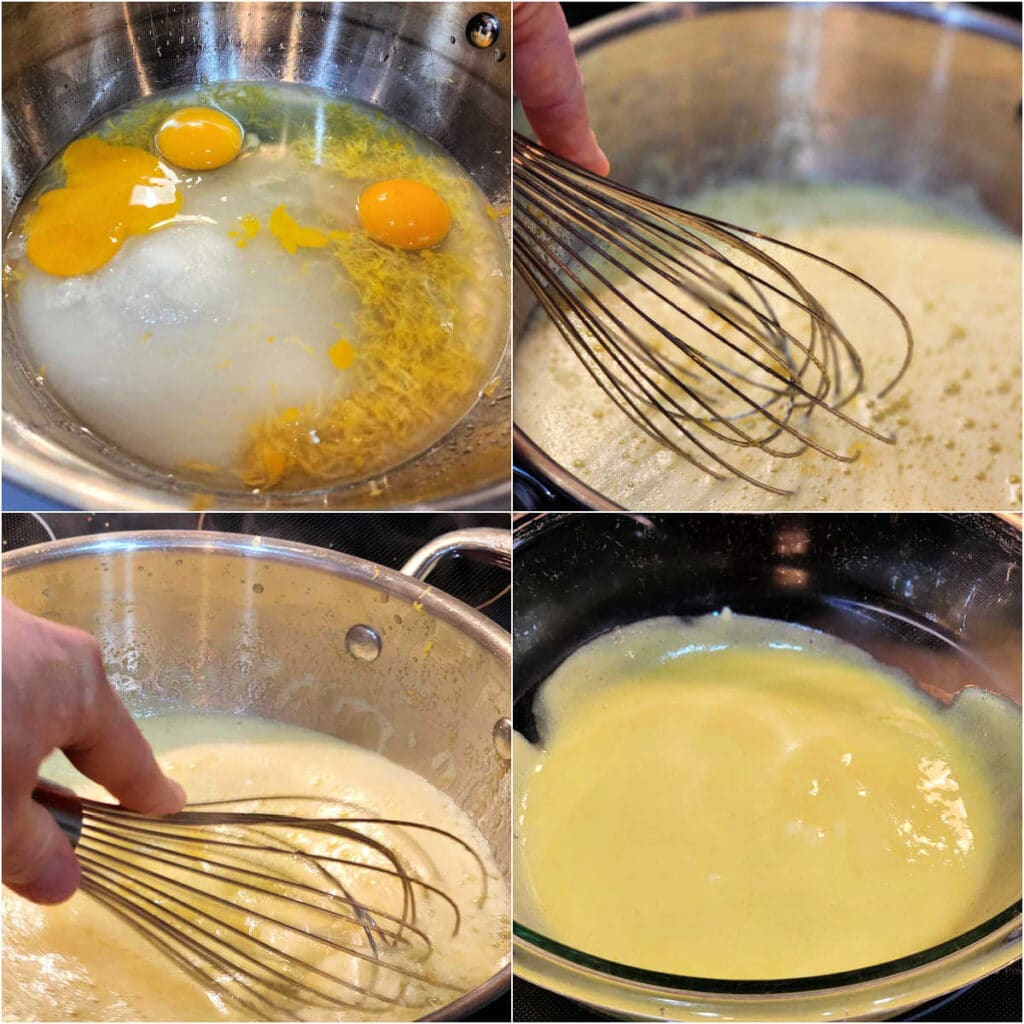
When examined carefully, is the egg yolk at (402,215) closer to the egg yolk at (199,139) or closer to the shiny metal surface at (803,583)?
the egg yolk at (199,139)

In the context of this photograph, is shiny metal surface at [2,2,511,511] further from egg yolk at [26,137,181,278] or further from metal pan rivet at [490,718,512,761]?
metal pan rivet at [490,718,512,761]

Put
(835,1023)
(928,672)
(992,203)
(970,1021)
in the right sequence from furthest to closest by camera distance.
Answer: (992,203), (928,672), (970,1021), (835,1023)

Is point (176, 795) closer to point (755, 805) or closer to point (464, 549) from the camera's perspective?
point (464, 549)

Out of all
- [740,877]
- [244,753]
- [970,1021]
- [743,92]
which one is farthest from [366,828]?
[743,92]

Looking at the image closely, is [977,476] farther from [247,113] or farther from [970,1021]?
[247,113]

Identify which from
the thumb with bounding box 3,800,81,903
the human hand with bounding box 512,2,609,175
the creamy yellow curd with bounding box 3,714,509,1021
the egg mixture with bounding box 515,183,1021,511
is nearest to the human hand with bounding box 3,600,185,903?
the thumb with bounding box 3,800,81,903

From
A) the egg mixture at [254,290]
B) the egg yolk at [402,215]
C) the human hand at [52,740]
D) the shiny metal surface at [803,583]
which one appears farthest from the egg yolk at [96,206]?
the shiny metal surface at [803,583]
